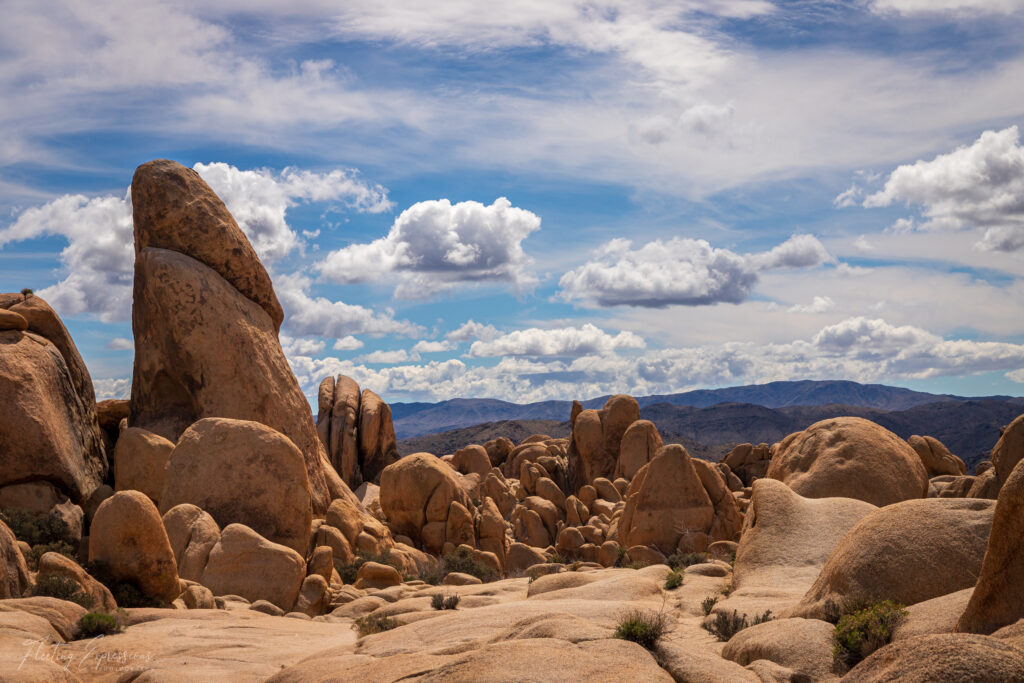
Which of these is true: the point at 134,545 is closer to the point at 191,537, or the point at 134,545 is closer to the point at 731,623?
the point at 191,537

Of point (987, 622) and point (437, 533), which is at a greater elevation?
point (987, 622)

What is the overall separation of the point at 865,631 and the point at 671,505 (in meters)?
15.4

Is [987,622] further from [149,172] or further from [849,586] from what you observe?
[149,172]

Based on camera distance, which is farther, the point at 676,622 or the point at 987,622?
the point at 676,622

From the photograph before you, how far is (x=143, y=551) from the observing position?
55.3ft

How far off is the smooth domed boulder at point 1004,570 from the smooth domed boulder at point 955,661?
2469mm

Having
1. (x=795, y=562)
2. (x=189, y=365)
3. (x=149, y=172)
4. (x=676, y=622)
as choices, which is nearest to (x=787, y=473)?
(x=795, y=562)

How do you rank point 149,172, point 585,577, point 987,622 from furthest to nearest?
point 149,172 → point 585,577 → point 987,622

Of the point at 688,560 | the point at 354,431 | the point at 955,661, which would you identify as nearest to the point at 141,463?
the point at 688,560

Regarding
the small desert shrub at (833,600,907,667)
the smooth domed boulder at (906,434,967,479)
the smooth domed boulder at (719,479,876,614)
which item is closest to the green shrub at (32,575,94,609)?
the smooth domed boulder at (719,479,876,614)

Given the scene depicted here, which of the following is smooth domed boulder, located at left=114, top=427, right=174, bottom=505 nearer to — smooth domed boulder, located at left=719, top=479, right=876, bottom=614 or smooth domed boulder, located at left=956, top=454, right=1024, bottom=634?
smooth domed boulder, located at left=719, top=479, right=876, bottom=614

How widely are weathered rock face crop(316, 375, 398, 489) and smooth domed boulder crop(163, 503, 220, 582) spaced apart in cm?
3040

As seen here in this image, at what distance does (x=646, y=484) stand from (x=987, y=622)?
1756 centimetres

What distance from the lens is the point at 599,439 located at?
56.7 m
